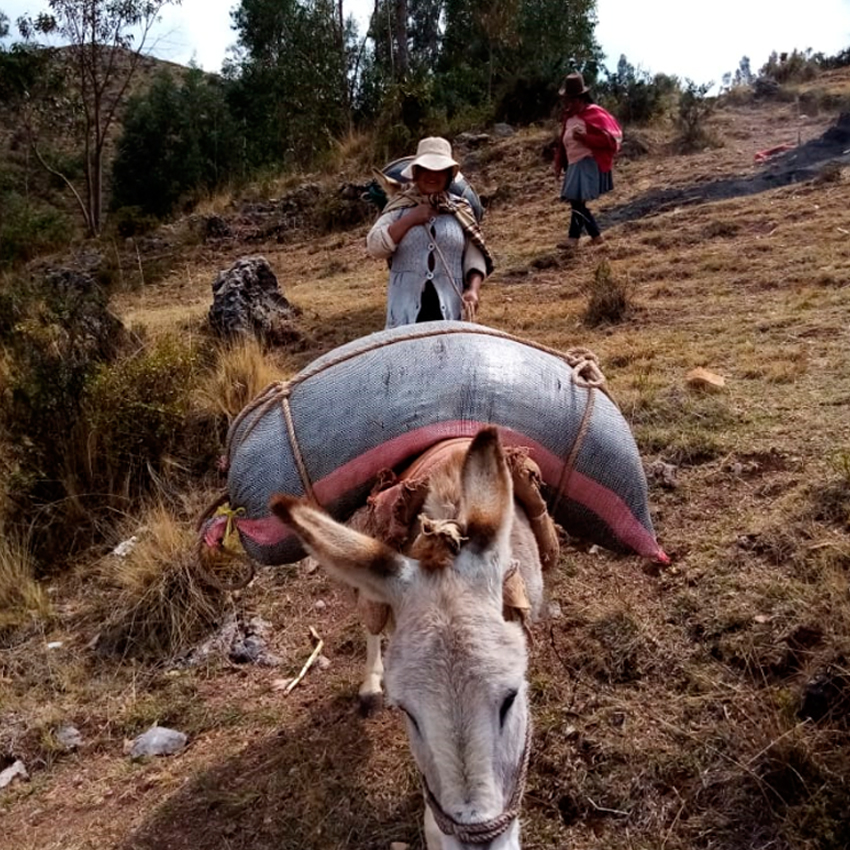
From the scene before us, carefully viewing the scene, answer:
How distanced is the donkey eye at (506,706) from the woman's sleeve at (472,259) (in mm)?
2967

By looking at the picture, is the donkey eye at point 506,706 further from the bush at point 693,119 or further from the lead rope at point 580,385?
the bush at point 693,119

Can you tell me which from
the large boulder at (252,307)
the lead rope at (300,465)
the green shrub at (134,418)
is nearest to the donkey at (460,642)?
the lead rope at (300,465)

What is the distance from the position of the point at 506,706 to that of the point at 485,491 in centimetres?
50

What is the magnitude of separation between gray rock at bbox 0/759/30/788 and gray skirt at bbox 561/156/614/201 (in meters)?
7.79

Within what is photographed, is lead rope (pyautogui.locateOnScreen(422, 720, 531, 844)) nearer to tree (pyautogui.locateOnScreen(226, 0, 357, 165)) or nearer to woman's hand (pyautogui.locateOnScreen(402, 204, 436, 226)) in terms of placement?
woman's hand (pyautogui.locateOnScreen(402, 204, 436, 226))

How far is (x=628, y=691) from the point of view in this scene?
329 centimetres

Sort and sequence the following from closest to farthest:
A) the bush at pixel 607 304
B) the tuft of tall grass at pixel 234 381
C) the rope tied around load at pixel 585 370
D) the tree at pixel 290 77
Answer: the rope tied around load at pixel 585 370, the tuft of tall grass at pixel 234 381, the bush at pixel 607 304, the tree at pixel 290 77

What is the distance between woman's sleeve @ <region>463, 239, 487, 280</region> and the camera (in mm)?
4543

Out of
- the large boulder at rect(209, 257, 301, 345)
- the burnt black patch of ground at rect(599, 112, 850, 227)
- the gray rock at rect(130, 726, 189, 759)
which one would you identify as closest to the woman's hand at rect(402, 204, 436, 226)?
the gray rock at rect(130, 726, 189, 759)

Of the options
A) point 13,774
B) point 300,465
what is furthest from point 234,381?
point 300,465

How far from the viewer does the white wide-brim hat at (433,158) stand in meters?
4.33

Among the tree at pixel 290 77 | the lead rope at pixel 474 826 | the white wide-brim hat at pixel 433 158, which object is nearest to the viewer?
the lead rope at pixel 474 826

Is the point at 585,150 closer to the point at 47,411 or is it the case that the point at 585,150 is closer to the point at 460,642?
the point at 47,411

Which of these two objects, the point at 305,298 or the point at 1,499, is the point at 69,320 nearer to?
the point at 1,499
